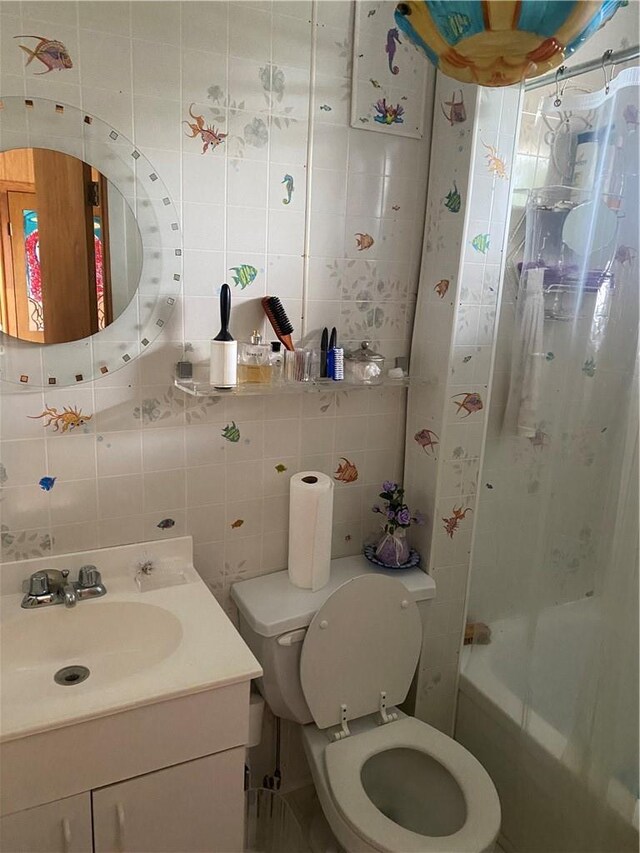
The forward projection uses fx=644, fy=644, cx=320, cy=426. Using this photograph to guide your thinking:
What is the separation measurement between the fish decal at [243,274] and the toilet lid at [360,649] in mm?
792

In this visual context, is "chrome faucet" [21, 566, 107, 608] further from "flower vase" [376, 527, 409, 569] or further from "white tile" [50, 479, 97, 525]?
"flower vase" [376, 527, 409, 569]

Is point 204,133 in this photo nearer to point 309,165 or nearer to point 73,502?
point 309,165

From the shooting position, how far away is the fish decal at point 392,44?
63.1 inches

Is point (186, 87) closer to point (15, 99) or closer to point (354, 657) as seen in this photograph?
point (15, 99)

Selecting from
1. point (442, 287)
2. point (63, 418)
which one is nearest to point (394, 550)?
point (442, 287)

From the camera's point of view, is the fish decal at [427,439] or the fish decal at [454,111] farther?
the fish decal at [427,439]

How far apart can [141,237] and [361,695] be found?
1269 millimetres

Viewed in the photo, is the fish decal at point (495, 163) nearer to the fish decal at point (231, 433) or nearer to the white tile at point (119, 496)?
the fish decal at point (231, 433)

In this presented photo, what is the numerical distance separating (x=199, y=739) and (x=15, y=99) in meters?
1.30

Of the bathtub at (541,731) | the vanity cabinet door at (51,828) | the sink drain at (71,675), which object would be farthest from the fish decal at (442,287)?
the vanity cabinet door at (51,828)

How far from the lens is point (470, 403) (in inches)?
69.6

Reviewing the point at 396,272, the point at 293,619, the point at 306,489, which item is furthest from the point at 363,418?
the point at 293,619

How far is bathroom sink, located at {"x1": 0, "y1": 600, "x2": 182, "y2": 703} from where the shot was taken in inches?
53.5

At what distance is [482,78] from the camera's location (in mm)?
1021
